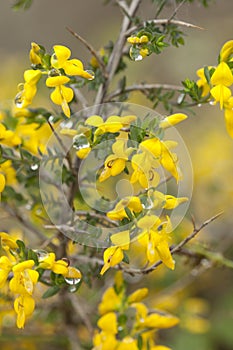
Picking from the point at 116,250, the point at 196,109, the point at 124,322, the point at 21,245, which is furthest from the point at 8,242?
the point at 196,109

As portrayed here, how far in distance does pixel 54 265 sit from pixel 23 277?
47 mm

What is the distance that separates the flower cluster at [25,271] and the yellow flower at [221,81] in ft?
0.96

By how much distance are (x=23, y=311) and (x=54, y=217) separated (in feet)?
0.81

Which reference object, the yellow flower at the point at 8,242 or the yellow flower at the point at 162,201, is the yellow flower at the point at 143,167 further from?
the yellow flower at the point at 8,242

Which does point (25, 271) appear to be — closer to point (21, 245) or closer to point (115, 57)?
point (21, 245)

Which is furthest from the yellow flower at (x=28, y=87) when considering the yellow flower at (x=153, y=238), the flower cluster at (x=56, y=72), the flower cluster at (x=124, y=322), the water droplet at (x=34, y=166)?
the flower cluster at (x=124, y=322)

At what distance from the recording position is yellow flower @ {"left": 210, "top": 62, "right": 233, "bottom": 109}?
2.64 feet

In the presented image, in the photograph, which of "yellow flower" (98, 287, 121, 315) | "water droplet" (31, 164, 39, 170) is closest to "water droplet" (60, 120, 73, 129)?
"water droplet" (31, 164, 39, 170)

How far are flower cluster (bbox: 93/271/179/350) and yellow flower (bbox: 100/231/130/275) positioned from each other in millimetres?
204

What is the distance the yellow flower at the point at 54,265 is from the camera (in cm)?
79

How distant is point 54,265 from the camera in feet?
2.61

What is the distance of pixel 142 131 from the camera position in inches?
30.9

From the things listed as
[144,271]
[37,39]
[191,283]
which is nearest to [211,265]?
[144,271]

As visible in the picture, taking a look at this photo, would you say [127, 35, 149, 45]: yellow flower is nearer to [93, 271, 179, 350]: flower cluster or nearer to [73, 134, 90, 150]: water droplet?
[73, 134, 90, 150]: water droplet
